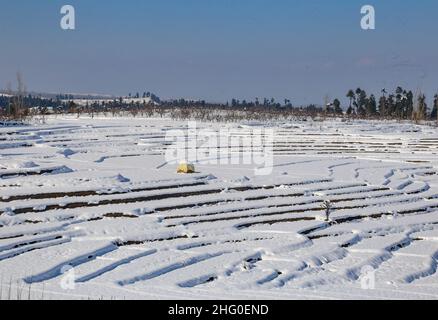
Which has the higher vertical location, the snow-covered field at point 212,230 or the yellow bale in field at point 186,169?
the yellow bale in field at point 186,169

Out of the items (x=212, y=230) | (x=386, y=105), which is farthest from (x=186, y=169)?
(x=386, y=105)

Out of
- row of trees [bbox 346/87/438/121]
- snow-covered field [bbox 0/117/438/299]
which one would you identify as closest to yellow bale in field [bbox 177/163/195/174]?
snow-covered field [bbox 0/117/438/299]

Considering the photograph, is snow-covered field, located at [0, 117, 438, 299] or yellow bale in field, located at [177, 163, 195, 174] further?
yellow bale in field, located at [177, 163, 195, 174]

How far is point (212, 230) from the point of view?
8.91 meters

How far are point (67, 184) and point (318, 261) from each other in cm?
655

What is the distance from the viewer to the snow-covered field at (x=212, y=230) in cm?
631

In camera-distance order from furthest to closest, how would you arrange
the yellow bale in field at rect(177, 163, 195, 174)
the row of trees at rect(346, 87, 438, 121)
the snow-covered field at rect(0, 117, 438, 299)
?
1. the row of trees at rect(346, 87, 438, 121)
2. the yellow bale in field at rect(177, 163, 195, 174)
3. the snow-covered field at rect(0, 117, 438, 299)

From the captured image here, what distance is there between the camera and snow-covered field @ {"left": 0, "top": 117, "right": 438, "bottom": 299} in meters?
6.31

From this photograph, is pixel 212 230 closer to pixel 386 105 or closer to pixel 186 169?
pixel 186 169

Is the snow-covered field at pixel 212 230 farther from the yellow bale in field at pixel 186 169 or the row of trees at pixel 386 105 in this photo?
the row of trees at pixel 386 105

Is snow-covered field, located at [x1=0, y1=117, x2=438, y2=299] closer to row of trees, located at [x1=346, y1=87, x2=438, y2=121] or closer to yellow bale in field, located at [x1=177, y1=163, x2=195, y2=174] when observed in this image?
yellow bale in field, located at [x1=177, y1=163, x2=195, y2=174]

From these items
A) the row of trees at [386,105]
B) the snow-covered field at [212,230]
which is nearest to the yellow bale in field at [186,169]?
the snow-covered field at [212,230]
